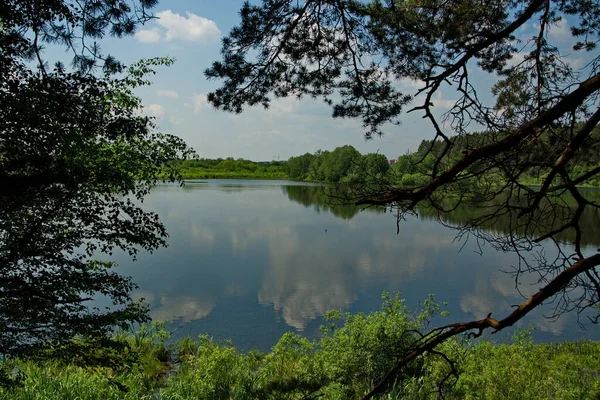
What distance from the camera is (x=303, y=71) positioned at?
12.7 feet

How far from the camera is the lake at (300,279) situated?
25.1 feet

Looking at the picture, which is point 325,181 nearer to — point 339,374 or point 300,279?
point 339,374

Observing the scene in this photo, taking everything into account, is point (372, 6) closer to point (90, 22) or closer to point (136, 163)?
point (90, 22)

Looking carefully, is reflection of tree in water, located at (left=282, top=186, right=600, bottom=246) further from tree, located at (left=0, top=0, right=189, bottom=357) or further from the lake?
tree, located at (left=0, top=0, right=189, bottom=357)

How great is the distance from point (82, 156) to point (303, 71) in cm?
210

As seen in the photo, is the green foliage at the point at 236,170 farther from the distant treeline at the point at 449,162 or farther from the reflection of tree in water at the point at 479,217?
the distant treeline at the point at 449,162

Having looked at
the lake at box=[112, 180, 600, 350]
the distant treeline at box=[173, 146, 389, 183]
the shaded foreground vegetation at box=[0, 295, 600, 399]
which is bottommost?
the lake at box=[112, 180, 600, 350]

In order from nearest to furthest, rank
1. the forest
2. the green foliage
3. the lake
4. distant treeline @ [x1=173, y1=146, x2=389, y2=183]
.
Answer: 1. the forest
2. the lake
3. distant treeline @ [x1=173, y1=146, x2=389, y2=183]
4. the green foliage

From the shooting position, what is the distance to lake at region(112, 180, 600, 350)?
7.64m

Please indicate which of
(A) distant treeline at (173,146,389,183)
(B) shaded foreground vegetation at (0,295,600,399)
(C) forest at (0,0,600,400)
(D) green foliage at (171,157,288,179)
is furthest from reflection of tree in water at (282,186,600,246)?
(D) green foliage at (171,157,288,179)

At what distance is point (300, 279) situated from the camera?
1045cm

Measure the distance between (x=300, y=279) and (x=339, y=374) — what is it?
19.2 ft

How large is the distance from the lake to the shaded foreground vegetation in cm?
145

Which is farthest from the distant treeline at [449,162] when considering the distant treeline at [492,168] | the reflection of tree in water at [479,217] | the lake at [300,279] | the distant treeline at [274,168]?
the distant treeline at [274,168]
